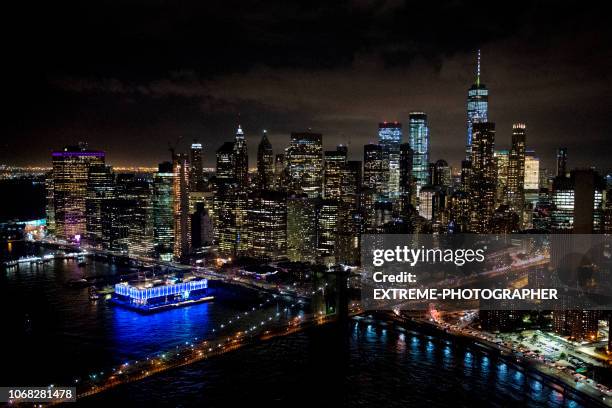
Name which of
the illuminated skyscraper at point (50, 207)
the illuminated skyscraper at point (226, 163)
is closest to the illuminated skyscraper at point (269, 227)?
the illuminated skyscraper at point (226, 163)

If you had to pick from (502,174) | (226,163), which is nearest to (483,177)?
(502,174)

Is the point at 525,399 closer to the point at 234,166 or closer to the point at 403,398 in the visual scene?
the point at 403,398

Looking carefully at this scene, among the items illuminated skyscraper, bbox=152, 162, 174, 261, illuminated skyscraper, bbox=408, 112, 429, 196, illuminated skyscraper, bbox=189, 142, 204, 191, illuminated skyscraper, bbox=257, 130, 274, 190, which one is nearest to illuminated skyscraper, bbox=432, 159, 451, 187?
illuminated skyscraper, bbox=408, 112, 429, 196

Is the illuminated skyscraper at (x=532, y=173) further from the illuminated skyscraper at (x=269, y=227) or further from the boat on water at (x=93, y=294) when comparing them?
the boat on water at (x=93, y=294)

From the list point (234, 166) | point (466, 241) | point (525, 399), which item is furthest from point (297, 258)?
point (525, 399)

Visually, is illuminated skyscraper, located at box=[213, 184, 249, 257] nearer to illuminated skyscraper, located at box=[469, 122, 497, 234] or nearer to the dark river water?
the dark river water

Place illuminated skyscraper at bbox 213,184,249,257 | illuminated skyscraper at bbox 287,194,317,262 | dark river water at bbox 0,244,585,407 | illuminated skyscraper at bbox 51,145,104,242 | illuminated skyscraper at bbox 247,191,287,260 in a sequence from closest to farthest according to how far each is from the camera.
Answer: dark river water at bbox 0,244,585,407, illuminated skyscraper at bbox 287,194,317,262, illuminated skyscraper at bbox 247,191,287,260, illuminated skyscraper at bbox 213,184,249,257, illuminated skyscraper at bbox 51,145,104,242
